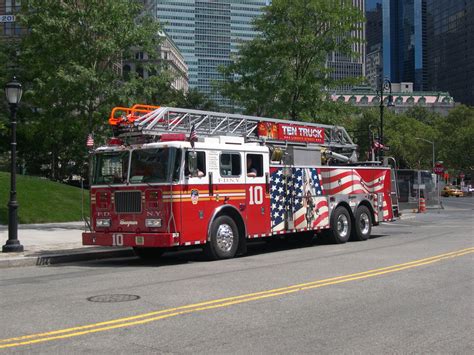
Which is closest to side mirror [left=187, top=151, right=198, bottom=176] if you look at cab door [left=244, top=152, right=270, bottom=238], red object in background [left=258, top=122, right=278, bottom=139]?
cab door [left=244, top=152, right=270, bottom=238]

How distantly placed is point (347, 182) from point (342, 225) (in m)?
1.34

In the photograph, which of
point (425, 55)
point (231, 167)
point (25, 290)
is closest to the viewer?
point (25, 290)

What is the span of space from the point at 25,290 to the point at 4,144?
35.3 metres

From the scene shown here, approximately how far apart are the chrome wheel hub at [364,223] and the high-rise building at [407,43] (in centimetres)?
8700

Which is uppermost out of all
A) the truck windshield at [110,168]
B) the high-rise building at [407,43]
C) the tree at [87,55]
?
the high-rise building at [407,43]

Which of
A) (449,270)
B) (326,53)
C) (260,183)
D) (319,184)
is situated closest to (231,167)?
(260,183)

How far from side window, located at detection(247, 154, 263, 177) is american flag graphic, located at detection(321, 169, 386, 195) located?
294cm

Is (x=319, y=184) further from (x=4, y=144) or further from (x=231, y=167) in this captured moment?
(x=4, y=144)

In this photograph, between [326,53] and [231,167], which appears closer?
[231,167]

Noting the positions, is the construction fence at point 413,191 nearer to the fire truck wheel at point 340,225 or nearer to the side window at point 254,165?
the fire truck wheel at point 340,225

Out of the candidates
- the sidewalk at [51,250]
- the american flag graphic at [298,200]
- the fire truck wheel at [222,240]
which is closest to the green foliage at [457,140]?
the american flag graphic at [298,200]

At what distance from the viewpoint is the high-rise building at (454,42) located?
138 m

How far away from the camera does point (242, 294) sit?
341 inches

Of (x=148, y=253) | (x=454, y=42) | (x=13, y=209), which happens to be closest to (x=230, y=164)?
(x=148, y=253)
